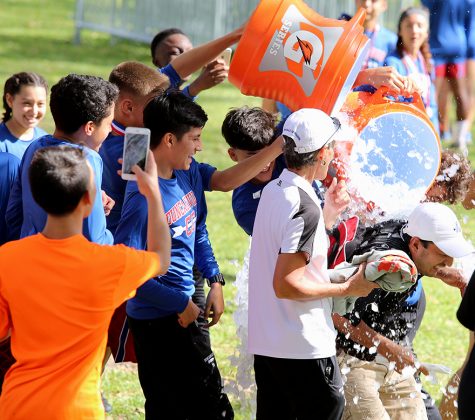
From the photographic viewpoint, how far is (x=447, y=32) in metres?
10.3

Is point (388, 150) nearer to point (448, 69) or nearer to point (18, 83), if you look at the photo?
point (18, 83)

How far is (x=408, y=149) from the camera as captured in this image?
4.35 metres

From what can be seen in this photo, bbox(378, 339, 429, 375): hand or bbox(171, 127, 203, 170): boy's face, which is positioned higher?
bbox(171, 127, 203, 170): boy's face

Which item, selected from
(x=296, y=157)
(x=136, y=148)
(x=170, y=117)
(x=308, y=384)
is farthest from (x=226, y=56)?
(x=308, y=384)

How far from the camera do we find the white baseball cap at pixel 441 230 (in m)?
3.81

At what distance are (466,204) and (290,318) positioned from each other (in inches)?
57.6

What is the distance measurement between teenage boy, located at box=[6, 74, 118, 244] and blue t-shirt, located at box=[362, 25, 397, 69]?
258 centimetres

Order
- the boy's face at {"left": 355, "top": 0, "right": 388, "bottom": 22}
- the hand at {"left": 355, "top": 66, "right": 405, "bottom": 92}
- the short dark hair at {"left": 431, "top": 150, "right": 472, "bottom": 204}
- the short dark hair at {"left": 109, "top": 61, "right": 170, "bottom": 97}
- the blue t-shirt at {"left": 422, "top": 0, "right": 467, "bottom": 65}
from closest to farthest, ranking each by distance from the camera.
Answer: the hand at {"left": 355, "top": 66, "right": 405, "bottom": 92} → the short dark hair at {"left": 109, "top": 61, "right": 170, "bottom": 97} → the short dark hair at {"left": 431, "top": 150, "right": 472, "bottom": 204} → the boy's face at {"left": 355, "top": 0, "right": 388, "bottom": 22} → the blue t-shirt at {"left": 422, "top": 0, "right": 467, "bottom": 65}

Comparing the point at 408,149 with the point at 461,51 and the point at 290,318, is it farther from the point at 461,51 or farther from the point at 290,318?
the point at 461,51

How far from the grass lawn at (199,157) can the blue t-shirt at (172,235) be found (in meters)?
0.93

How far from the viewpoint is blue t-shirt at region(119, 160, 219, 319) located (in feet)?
12.4

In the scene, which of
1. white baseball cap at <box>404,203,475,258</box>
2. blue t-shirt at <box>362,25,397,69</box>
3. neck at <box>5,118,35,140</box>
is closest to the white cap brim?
white baseball cap at <box>404,203,475,258</box>

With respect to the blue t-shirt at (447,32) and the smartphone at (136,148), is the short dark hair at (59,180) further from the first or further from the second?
the blue t-shirt at (447,32)

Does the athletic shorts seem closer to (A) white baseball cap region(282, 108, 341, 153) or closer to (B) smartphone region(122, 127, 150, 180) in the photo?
(A) white baseball cap region(282, 108, 341, 153)
